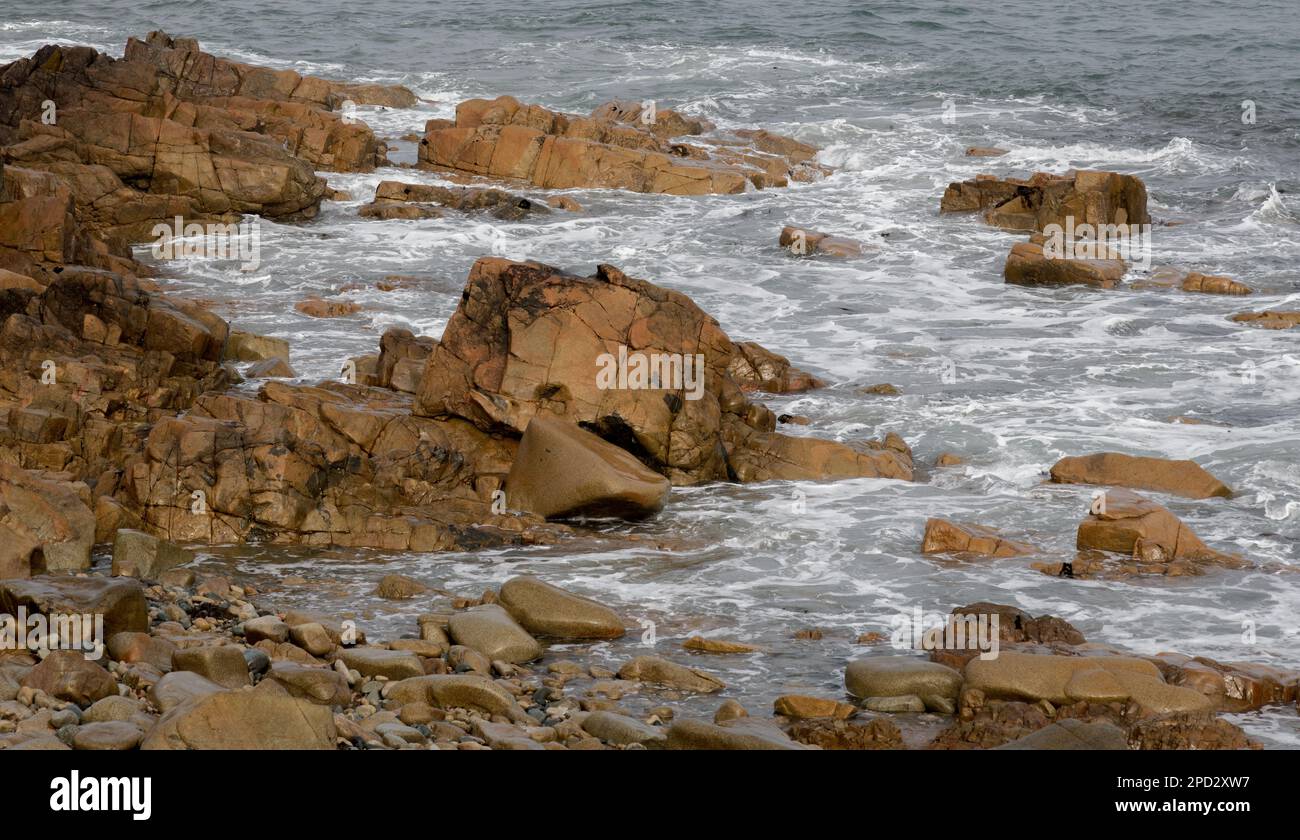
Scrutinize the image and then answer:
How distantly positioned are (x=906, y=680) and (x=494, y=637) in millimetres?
3234

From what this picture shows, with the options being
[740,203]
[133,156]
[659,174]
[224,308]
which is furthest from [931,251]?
[133,156]

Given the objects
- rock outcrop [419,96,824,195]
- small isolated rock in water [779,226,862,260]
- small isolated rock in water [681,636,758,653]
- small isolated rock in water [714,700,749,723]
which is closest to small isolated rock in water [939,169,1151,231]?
small isolated rock in water [779,226,862,260]

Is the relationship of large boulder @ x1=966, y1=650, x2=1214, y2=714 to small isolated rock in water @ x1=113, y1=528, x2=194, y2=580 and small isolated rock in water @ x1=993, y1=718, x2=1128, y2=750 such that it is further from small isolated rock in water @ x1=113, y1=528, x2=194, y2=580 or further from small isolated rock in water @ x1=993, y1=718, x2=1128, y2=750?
small isolated rock in water @ x1=113, y1=528, x2=194, y2=580

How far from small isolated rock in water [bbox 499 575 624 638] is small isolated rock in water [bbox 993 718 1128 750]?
4.08 metres

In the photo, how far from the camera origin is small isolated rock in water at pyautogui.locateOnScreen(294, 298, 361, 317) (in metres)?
21.9

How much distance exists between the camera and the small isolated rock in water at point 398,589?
13.0 meters

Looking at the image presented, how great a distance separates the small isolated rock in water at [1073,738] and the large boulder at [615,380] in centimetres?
776

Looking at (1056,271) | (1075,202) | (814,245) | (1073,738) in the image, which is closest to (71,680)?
(1073,738)

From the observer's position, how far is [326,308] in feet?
72.1

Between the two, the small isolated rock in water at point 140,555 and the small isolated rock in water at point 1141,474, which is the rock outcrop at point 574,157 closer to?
the small isolated rock in water at point 1141,474

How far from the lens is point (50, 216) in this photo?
1944 centimetres

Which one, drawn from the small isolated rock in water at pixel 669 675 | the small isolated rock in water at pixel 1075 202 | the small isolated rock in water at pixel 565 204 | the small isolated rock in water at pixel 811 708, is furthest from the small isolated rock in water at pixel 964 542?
the small isolated rock in water at pixel 565 204

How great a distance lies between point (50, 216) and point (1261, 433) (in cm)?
1595
